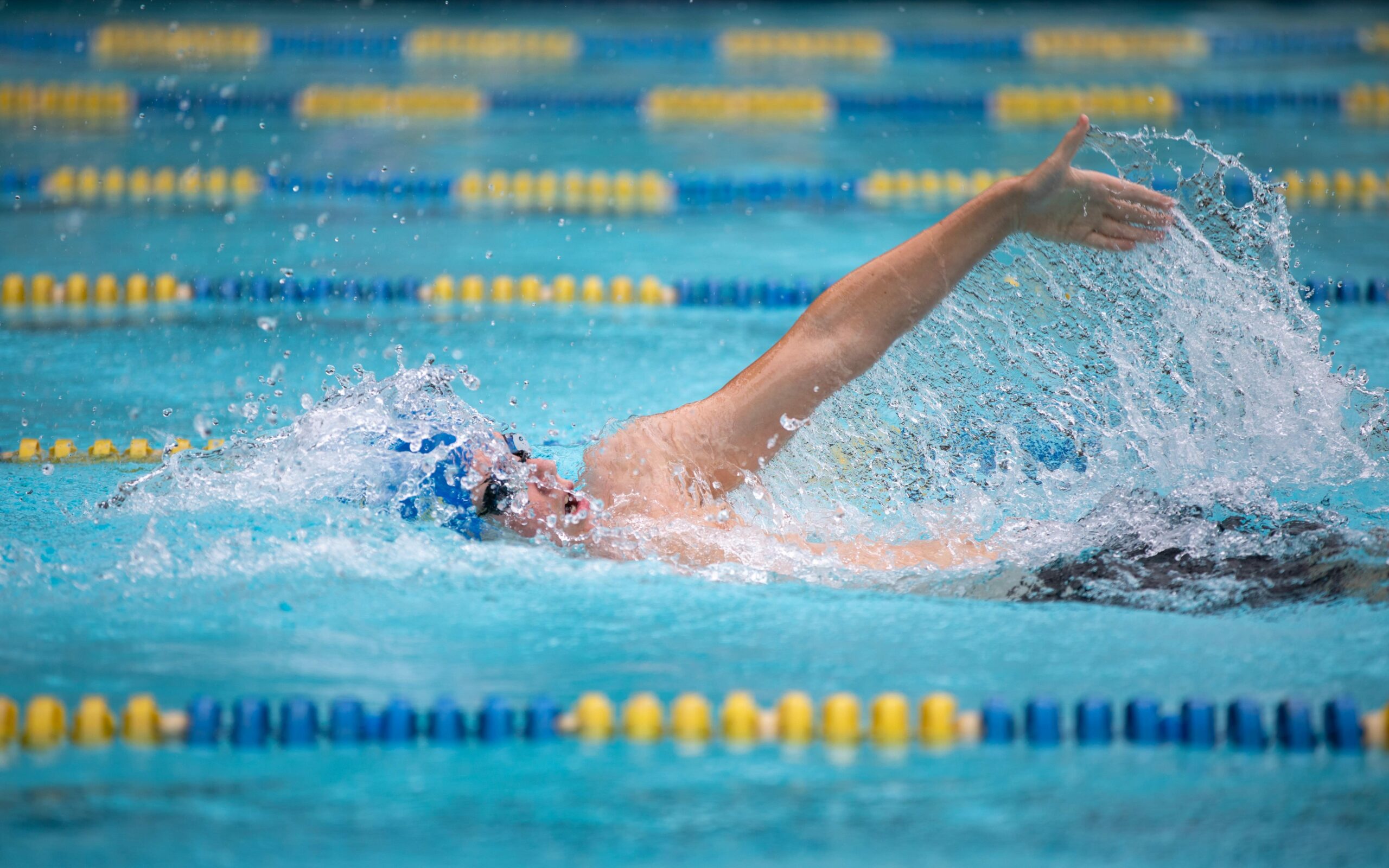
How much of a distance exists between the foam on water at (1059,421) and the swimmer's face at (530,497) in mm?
144

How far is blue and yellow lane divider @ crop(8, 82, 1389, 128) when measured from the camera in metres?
7.47

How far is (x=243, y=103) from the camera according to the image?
7.78m

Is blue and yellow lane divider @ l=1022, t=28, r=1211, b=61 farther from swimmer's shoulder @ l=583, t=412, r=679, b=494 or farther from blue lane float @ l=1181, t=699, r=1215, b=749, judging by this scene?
blue lane float @ l=1181, t=699, r=1215, b=749

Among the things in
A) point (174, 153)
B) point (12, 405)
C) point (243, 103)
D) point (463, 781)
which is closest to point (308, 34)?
point (243, 103)

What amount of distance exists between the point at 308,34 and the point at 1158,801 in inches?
331

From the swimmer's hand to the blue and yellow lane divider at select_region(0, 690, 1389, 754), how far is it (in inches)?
35.7

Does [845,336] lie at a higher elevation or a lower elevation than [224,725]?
higher

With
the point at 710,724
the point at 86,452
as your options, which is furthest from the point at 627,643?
the point at 86,452

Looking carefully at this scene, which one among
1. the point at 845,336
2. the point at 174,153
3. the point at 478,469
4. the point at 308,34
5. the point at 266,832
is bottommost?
the point at 266,832

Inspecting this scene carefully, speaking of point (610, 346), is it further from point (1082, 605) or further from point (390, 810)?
point (390, 810)

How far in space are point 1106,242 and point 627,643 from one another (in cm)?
116

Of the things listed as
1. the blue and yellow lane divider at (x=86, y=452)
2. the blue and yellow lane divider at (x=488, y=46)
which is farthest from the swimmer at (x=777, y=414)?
the blue and yellow lane divider at (x=488, y=46)

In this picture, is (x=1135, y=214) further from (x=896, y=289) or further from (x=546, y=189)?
(x=546, y=189)

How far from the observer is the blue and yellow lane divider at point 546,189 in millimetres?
6141
